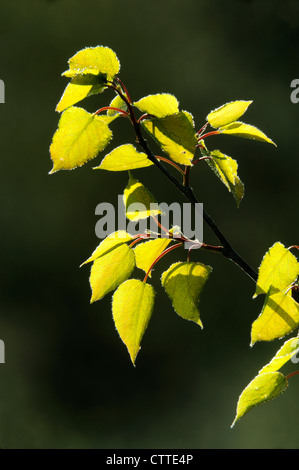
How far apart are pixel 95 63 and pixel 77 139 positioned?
0.02 metres

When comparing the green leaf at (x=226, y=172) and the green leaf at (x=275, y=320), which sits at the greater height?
the green leaf at (x=226, y=172)

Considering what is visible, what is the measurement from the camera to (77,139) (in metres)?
0.16

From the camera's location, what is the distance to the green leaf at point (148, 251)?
0.18 m

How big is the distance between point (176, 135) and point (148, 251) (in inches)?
1.8

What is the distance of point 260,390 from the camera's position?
148 mm

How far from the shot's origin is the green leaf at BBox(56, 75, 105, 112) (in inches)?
6.1

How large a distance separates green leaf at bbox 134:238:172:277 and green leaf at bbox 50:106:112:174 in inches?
1.4

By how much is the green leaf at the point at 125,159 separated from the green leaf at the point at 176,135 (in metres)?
0.02

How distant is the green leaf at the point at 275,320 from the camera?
0.14m

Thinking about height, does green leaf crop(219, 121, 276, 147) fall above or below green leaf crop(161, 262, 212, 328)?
above

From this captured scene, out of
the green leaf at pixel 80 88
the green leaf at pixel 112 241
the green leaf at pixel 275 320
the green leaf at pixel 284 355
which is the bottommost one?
the green leaf at pixel 284 355

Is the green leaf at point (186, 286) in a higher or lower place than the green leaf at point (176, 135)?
lower

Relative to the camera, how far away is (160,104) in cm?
16

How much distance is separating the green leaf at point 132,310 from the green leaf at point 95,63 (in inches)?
2.6
